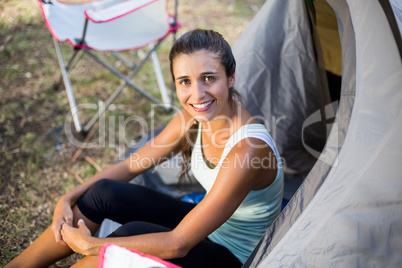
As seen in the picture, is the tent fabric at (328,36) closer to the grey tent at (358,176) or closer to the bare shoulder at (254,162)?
the grey tent at (358,176)

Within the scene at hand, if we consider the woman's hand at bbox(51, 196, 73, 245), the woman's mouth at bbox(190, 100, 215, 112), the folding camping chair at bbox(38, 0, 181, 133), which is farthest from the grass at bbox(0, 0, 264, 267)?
the woman's mouth at bbox(190, 100, 215, 112)

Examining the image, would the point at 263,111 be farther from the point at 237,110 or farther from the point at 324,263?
the point at 324,263

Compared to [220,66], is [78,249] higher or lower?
lower

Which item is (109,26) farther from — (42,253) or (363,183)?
(363,183)

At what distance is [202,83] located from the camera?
1366mm

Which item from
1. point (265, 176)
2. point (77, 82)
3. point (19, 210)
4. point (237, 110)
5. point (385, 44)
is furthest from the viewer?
point (77, 82)

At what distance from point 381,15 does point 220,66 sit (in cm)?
51

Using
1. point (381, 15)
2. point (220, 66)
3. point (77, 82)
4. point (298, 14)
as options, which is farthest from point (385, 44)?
point (77, 82)

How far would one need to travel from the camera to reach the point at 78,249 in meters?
1.35

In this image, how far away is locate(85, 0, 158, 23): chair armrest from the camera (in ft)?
7.50

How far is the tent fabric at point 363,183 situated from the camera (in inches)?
41.8

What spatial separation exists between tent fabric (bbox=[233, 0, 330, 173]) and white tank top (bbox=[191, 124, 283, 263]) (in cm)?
76

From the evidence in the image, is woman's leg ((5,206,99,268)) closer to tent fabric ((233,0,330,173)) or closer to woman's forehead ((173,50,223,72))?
woman's forehead ((173,50,223,72))

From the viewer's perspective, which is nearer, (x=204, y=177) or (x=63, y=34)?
(x=204, y=177)
